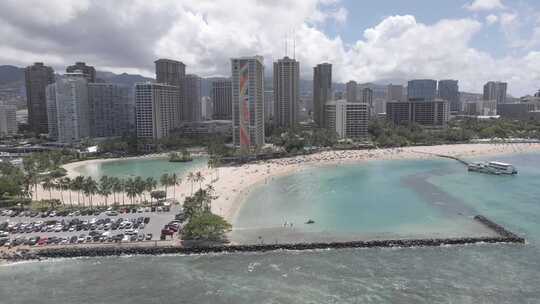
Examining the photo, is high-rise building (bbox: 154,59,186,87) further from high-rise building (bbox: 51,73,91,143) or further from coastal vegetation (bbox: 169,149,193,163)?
coastal vegetation (bbox: 169,149,193,163)

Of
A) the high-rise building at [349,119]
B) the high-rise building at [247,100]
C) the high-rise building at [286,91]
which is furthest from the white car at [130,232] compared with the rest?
the high-rise building at [286,91]

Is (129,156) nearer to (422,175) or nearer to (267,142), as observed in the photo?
(267,142)

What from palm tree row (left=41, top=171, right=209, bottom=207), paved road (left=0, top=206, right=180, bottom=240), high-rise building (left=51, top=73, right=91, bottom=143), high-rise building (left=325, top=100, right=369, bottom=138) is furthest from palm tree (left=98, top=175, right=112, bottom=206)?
high-rise building (left=325, top=100, right=369, bottom=138)

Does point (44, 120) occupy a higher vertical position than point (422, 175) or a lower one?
higher

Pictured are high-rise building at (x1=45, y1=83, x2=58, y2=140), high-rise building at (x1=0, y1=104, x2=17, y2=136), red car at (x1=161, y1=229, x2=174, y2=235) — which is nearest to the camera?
red car at (x1=161, y1=229, x2=174, y2=235)

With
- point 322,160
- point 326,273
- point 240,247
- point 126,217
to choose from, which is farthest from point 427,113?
point 326,273

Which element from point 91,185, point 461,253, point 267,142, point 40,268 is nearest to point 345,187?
point 461,253
